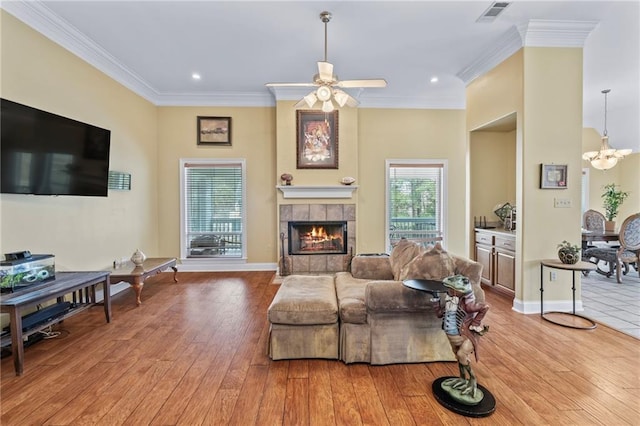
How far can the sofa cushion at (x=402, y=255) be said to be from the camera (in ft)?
10.3

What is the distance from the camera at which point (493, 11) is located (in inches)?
127

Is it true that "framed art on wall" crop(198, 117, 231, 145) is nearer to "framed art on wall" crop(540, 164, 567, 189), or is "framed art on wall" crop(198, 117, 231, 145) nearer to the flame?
the flame

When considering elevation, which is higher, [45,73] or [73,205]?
[45,73]

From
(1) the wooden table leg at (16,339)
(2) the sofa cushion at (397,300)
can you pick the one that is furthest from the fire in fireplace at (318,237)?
(1) the wooden table leg at (16,339)

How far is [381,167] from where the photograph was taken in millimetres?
6039

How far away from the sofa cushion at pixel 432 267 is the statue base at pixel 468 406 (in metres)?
0.81

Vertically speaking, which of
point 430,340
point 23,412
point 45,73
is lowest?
point 23,412

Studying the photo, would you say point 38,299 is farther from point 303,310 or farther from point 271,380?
point 303,310

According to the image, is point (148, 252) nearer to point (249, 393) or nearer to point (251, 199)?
point (251, 199)

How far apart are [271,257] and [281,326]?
3440 mm

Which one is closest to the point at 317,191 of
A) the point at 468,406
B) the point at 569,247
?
the point at 569,247

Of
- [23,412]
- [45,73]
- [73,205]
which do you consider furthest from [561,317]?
[45,73]

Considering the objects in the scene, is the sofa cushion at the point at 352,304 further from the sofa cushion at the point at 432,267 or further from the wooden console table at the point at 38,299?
the wooden console table at the point at 38,299

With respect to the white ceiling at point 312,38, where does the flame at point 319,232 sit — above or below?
below
